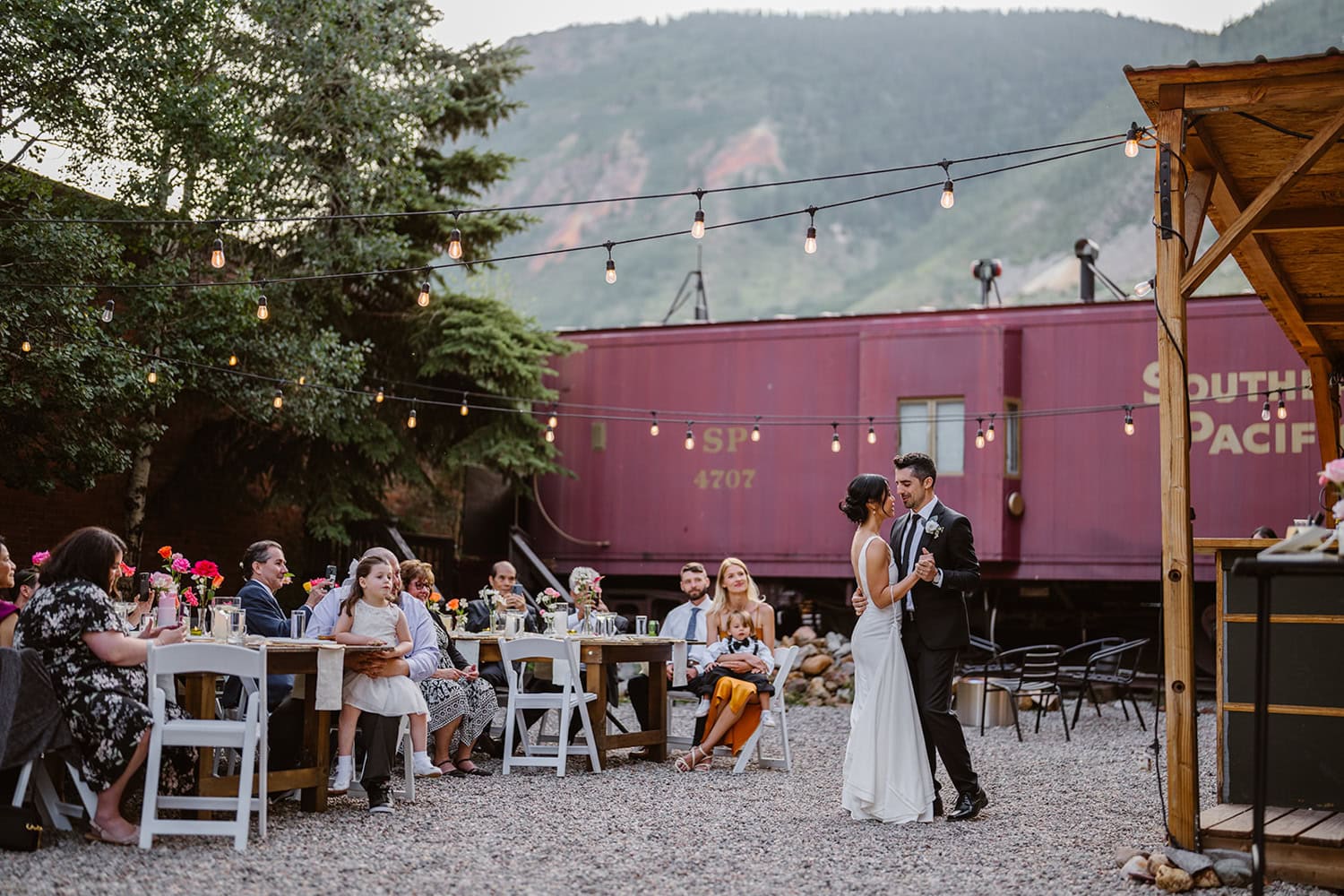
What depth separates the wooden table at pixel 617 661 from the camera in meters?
7.94

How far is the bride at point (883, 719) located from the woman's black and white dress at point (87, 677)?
312 centimetres

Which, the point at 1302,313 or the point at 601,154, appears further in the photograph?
the point at 601,154

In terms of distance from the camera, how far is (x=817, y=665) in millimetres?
14430

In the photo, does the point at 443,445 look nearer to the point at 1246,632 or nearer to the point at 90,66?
the point at 90,66

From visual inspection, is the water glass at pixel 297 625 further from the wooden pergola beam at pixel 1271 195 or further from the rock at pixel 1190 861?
the wooden pergola beam at pixel 1271 195

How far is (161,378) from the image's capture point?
11148 millimetres

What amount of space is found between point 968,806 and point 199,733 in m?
3.45

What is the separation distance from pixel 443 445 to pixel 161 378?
4478mm

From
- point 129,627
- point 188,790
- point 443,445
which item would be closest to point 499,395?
point 443,445

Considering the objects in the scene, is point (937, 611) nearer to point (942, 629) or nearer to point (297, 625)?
point (942, 629)

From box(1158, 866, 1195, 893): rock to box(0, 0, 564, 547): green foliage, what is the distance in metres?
8.21

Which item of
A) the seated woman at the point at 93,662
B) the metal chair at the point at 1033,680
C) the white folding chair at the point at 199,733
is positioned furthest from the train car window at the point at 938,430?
the seated woman at the point at 93,662

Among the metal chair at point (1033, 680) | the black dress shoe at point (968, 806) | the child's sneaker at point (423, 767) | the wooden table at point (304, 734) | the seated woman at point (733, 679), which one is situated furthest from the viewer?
the metal chair at point (1033, 680)

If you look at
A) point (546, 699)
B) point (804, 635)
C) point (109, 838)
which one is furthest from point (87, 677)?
point (804, 635)
